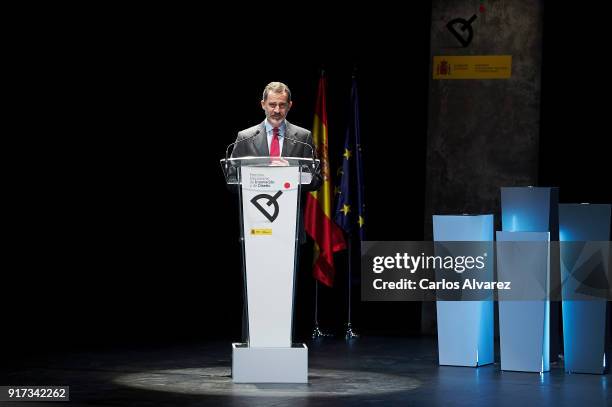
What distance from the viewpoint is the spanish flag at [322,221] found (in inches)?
315

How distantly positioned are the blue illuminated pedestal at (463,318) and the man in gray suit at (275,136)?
1205 millimetres

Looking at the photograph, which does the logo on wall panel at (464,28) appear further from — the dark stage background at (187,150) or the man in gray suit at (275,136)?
the man in gray suit at (275,136)

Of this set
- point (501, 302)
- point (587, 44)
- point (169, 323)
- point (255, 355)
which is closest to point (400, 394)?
point (255, 355)

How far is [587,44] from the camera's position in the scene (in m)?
9.62

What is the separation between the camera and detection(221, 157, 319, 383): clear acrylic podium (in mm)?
5055

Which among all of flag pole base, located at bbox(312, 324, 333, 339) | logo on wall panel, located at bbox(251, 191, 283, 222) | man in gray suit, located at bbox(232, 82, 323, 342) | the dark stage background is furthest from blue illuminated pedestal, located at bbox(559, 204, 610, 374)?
the dark stage background

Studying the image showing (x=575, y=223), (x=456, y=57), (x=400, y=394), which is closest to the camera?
(x=400, y=394)

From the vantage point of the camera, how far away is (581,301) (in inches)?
238

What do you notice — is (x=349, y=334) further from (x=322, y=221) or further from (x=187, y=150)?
(x=187, y=150)

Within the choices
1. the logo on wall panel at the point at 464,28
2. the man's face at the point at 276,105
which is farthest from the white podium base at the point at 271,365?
the logo on wall panel at the point at 464,28

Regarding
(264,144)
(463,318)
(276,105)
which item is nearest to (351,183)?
(463,318)

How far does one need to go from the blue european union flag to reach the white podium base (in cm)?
288

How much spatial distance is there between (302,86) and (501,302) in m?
5.33

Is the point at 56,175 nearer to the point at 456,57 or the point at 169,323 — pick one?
the point at 169,323
